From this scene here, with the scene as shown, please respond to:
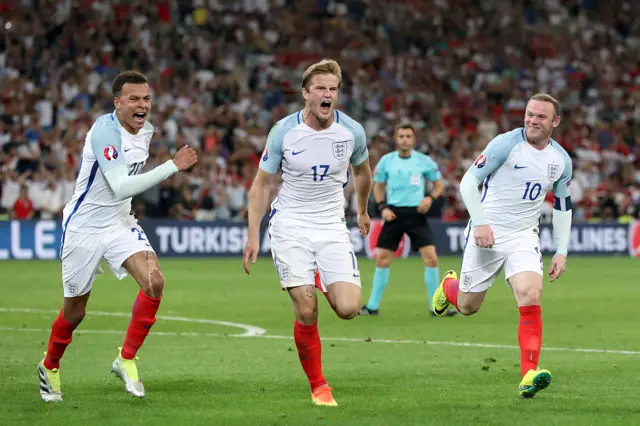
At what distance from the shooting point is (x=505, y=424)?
24.9 ft

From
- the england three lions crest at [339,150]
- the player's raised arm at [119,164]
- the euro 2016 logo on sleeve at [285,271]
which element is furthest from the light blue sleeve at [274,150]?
the euro 2016 logo on sleeve at [285,271]

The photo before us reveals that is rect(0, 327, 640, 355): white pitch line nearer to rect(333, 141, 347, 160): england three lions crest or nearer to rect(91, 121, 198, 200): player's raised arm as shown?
rect(333, 141, 347, 160): england three lions crest

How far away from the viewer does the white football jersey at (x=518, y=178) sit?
31.3 feet

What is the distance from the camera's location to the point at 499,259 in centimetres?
976

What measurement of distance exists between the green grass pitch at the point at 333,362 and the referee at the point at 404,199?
0.85 m

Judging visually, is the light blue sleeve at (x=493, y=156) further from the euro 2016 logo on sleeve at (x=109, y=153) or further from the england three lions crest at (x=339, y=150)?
the euro 2016 logo on sleeve at (x=109, y=153)

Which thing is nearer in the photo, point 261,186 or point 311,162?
point 311,162

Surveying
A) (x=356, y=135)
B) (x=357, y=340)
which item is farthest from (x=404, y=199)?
(x=356, y=135)

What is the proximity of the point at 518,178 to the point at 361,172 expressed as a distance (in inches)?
54.1

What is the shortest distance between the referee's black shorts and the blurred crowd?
1199cm

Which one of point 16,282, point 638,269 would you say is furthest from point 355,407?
point 638,269

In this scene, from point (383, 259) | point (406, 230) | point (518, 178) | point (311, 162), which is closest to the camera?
point (311, 162)

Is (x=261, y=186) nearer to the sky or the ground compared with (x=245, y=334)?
nearer to the sky

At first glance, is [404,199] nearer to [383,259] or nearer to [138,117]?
[383,259]
